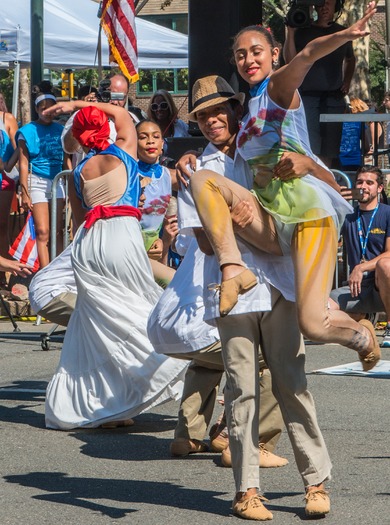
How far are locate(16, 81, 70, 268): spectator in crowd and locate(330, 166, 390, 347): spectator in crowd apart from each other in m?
3.79

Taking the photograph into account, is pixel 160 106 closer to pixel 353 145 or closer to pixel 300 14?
pixel 300 14

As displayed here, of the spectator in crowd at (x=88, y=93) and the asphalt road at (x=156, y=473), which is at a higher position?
the spectator in crowd at (x=88, y=93)

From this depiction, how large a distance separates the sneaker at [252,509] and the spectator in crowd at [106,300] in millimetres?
2279

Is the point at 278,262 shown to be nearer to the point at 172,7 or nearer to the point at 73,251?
the point at 73,251

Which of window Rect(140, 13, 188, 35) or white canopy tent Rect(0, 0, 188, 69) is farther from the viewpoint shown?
window Rect(140, 13, 188, 35)

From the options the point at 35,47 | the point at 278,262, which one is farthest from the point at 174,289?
the point at 35,47

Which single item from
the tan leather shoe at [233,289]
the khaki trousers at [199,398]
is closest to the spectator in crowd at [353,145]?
the khaki trousers at [199,398]

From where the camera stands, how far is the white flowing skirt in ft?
25.1

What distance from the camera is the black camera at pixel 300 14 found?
12836mm

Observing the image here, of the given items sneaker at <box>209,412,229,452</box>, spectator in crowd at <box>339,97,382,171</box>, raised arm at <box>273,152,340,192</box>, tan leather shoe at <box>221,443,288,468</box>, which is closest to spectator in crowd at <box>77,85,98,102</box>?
spectator in crowd at <box>339,97,382,171</box>

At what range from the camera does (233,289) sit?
5117 millimetres

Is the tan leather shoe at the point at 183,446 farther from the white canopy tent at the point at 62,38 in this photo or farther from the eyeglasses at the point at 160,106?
the white canopy tent at the point at 62,38

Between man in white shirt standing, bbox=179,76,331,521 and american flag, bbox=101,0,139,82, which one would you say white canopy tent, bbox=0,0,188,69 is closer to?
american flag, bbox=101,0,139,82

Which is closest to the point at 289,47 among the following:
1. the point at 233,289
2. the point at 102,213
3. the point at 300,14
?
the point at 300,14
